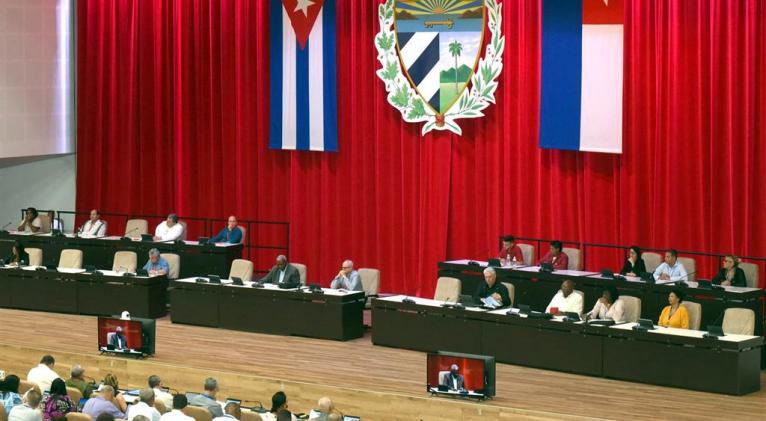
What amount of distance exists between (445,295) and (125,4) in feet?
27.4

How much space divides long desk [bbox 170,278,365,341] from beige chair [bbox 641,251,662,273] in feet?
11.1

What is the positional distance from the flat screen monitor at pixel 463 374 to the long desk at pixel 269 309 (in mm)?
3006

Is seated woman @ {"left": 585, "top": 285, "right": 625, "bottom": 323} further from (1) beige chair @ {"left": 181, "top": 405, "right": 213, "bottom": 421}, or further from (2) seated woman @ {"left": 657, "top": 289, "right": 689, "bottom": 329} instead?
(1) beige chair @ {"left": 181, "top": 405, "right": 213, "bottom": 421}

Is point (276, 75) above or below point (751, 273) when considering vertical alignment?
above

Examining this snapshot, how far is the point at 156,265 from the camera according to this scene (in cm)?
1716

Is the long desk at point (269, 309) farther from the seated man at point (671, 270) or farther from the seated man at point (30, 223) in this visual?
the seated man at point (30, 223)

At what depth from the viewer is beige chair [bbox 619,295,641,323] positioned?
14.0 metres

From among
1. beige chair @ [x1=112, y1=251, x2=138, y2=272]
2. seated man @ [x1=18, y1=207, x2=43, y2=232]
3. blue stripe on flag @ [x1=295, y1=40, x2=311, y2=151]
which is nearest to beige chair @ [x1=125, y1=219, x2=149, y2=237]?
seated man @ [x1=18, y1=207, x2=43, y2=232]

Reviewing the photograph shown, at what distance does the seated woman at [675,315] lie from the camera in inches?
537

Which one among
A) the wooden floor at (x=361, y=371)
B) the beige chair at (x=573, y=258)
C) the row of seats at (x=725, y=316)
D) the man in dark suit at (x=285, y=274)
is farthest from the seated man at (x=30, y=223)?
the row of seats at (x=725, y=316)

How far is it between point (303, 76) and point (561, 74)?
4.02 metres

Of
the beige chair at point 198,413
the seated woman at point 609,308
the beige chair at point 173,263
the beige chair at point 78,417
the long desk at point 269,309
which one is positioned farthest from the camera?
the beige chair at point 173,263

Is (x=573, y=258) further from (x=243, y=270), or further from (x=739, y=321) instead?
(x=243, y=270)

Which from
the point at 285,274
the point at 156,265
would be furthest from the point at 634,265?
the point at 156,265
